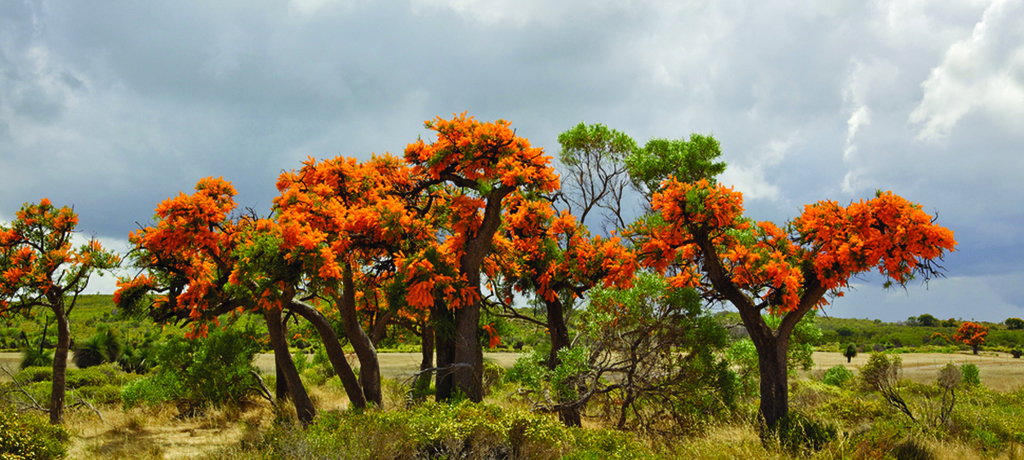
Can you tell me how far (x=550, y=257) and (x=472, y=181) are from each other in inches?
126

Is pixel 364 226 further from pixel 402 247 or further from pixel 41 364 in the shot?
pixel 41 364

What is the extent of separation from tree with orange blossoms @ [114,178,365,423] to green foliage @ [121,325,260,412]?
14.5 ft

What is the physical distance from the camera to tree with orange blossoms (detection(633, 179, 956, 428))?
1040cm

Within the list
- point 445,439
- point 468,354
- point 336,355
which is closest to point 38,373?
point 336,355

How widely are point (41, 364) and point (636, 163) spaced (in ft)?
108

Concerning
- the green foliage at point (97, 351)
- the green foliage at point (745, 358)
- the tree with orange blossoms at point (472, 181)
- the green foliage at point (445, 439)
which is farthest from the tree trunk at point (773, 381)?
the green foliage at point (97, 351)

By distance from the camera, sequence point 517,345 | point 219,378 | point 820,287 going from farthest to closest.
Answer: point 517,345 < point 219,378 < point 820,287

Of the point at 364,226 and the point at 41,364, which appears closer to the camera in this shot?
the point at 364,226

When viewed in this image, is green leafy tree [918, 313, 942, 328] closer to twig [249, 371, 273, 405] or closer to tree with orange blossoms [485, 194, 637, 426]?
tree with orange blossoms [485, 194, 637, 426]

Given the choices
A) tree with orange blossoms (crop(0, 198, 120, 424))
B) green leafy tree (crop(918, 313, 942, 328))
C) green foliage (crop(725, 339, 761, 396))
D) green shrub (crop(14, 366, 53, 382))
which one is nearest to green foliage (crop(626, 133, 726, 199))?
green foliage (crop(725, 339, 761, 396))

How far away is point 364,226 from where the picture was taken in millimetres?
10672

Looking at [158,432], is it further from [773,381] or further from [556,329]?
[773,381]

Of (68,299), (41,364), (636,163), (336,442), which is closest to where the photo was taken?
(336,442)

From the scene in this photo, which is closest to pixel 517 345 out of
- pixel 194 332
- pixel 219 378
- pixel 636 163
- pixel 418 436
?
pixel 636 163
